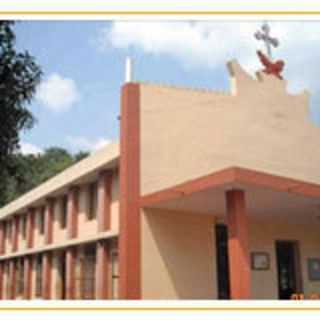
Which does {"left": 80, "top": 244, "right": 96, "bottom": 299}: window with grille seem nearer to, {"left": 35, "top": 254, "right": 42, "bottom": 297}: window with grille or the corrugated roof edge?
the corrugated roof edge

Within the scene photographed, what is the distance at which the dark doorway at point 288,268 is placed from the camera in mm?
16547

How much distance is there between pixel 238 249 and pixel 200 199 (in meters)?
1.68

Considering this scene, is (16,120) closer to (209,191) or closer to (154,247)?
(209,191)

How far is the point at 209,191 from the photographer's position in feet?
37.8

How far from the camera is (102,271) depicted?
594 inches

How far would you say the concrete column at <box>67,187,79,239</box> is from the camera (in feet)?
59.4

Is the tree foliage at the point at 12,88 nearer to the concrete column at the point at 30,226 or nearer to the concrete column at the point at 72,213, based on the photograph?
the concrete column at the point at 72,213

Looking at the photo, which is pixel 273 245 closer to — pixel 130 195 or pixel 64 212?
pixel 130 195

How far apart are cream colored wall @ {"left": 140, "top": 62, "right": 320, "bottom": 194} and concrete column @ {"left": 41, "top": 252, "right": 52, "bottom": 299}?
857cm

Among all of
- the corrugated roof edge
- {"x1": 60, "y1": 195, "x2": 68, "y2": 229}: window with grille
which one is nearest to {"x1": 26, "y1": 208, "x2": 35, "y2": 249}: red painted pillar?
the corrugated roof edge

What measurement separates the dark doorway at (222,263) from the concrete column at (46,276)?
312 inches

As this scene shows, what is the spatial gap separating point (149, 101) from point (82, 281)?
245 inches

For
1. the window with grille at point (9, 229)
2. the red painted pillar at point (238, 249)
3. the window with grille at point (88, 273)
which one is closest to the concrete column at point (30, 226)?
the window with grille at point (9, 229)
